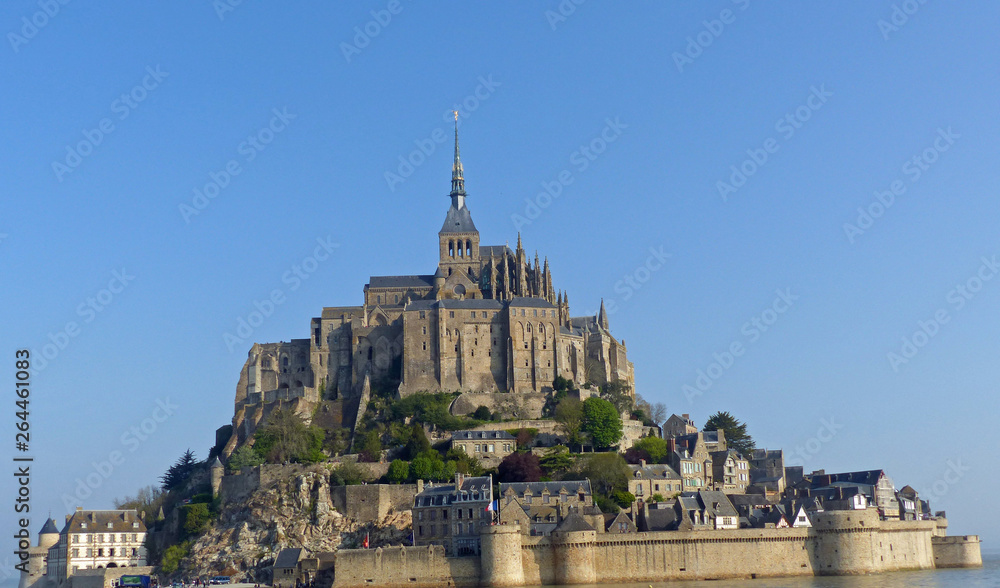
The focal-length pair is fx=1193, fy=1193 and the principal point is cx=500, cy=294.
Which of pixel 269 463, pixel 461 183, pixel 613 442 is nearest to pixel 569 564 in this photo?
pixel 613 442

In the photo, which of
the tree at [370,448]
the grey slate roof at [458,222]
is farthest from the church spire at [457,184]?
the tree at [370,448]

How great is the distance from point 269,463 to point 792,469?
38.3 metres

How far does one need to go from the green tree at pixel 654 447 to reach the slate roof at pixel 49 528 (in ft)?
131

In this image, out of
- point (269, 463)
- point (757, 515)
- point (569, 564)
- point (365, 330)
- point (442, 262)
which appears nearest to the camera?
point (569, 564)

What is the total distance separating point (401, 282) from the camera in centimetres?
9844

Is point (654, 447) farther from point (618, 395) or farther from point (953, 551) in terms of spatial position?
point (953, 551)

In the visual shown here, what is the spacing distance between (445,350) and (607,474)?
65.8ft

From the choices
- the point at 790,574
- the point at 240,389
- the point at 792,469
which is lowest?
the point at 790,574

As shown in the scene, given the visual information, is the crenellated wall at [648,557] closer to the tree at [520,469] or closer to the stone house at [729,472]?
the tree at [520,469]

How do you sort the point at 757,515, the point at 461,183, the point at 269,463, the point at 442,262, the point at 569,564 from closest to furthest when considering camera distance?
1. the point at 569,564
2. the point at 757,515
3. the point at 269,463
4. the point at 442,262
5. the point at 461,183

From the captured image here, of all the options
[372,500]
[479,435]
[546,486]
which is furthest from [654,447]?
[372,500]

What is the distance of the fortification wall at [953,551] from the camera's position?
252ft

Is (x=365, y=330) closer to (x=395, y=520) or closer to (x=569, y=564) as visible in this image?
(x=395, y=520)

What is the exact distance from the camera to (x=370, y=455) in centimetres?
8000
